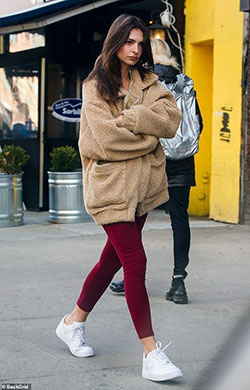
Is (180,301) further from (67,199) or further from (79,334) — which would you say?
(67,199)

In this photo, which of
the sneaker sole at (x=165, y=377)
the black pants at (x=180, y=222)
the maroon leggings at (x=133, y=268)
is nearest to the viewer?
the sneaker sole at (x=165, y=377)

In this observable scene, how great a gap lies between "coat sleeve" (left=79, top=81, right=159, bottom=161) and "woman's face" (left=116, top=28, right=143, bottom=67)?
0.21 meters

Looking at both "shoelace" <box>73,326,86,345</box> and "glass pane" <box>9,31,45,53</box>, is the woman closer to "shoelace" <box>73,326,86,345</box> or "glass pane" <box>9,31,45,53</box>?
"shoelace" <box>73,326,86,345</box>

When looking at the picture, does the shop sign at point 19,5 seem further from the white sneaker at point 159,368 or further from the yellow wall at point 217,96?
the white sneaker at point 159,368

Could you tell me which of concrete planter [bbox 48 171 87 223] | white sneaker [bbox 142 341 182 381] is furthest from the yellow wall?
white sneaker [bbox 142 341 182 381]

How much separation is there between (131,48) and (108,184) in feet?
2.32

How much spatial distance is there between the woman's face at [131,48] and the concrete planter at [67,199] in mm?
6026

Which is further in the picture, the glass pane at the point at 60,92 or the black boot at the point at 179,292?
the glass pane at the point at 60,92

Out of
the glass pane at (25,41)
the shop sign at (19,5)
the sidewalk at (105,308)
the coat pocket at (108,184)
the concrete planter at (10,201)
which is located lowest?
the sidewalk at (105,308)

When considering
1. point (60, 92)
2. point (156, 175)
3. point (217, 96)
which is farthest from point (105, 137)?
point (60, 92)

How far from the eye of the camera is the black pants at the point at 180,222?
5.01m

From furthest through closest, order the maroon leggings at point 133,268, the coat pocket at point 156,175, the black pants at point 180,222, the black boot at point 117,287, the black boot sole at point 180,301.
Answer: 1. the black boot at point 117,287
2. the black boot sole at point 180,301
3. the black pants at point 180,222
4. the coat pocket at point 156,175
5. the maroon leggings at point 133,268

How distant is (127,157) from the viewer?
11.5ft

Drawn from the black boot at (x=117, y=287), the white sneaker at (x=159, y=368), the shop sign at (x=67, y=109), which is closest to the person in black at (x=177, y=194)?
the black boot at (x=117, y=287)
